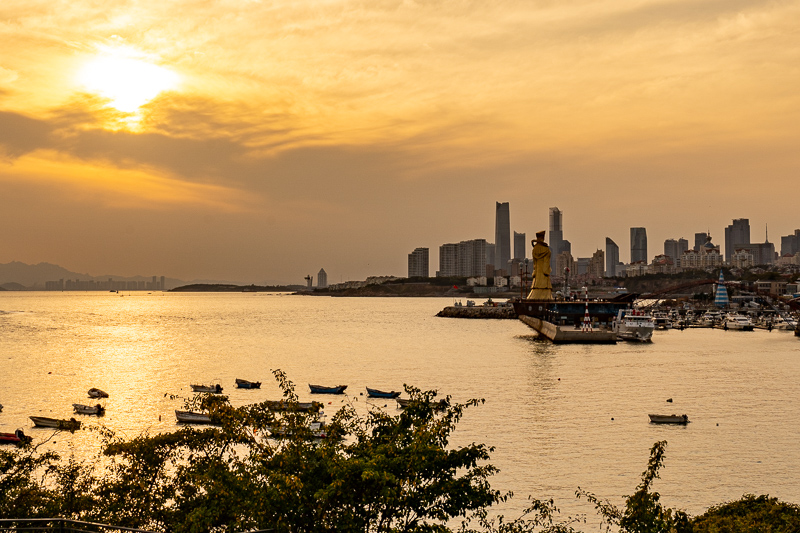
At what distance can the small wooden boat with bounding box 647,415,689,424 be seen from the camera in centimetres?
3859

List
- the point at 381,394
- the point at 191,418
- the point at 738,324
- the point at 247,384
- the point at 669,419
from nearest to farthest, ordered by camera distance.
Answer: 1. the point at 669,419
2. the point at 191,418
3. the point at 381,394
4. the point at 247,384
5. the point at 738,324

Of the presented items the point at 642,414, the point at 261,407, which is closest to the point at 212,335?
the point at 642,414

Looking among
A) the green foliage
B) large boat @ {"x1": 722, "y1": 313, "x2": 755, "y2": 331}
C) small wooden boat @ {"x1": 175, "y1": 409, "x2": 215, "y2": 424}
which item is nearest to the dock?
large boat @ {"x1": 722, "y1": 313, "x2": 755, "y2": 331}

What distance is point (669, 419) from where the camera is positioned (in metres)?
38.7

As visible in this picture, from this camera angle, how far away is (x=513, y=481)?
27562 millimetres

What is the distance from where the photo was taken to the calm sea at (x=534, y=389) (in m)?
29.4

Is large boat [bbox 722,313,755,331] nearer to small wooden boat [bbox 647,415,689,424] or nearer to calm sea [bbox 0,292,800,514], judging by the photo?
calm sea [bbox 0,292,800,514]

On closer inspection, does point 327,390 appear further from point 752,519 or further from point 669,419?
point 752,519

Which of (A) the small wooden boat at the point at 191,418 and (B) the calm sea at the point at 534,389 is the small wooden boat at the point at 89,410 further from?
(A) the small wooden boat at the point at 191,418

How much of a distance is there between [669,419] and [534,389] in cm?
1380

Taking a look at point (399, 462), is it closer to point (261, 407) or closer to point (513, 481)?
point (261, 407)

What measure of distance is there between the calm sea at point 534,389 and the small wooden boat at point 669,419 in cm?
79

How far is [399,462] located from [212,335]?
104m

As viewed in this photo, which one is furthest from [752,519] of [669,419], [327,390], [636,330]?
[636,330]
